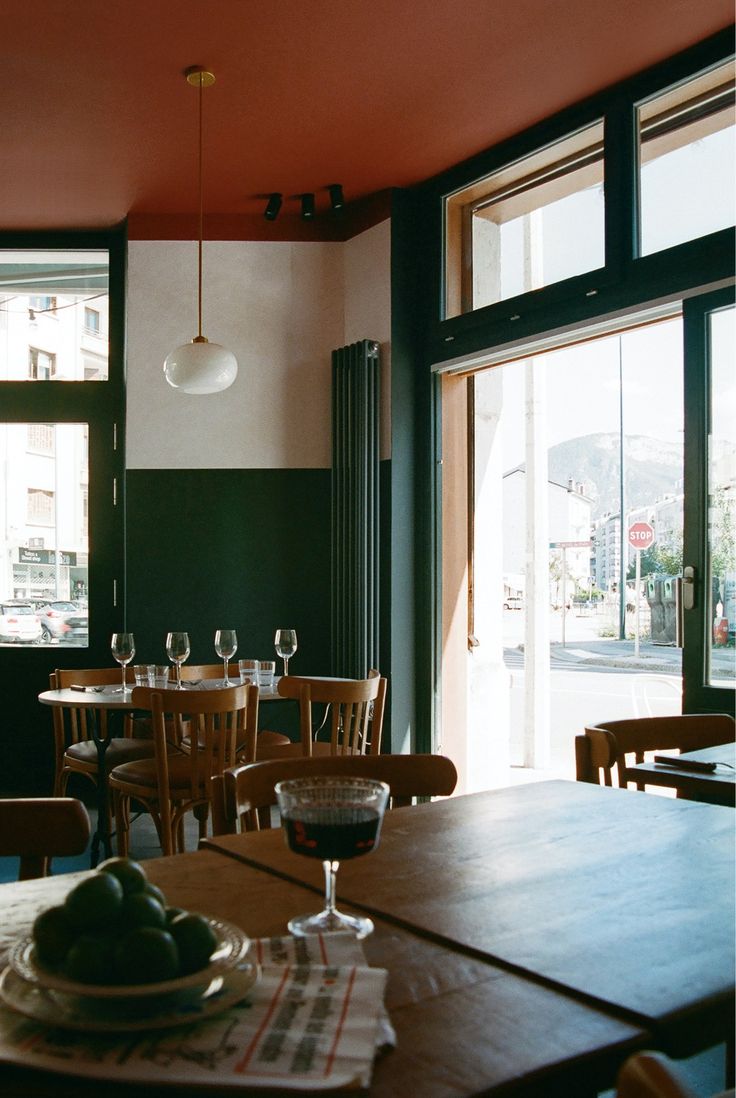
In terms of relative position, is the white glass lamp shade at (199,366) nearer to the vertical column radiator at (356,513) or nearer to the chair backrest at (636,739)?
the vertical column radiator at (356,513)

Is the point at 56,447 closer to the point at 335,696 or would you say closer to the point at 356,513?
the point at 356,513

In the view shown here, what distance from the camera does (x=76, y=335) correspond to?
584cm

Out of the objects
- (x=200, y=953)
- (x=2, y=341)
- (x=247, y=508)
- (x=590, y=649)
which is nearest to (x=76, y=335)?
(x=2, y=341)

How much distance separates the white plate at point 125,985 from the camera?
78 cm

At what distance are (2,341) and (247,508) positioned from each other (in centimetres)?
181

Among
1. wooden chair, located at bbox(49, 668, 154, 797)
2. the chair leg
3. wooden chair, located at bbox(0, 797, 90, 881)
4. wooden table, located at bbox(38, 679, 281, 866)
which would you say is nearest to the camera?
wooden chair, located at bbox(0, 797, 90, 881)

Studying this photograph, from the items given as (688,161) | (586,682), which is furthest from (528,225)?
(586,682)

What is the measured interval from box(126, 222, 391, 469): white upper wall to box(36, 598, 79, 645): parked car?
93 cm

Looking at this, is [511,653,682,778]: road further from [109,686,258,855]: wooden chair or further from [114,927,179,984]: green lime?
[114,927,179,984]: green lime

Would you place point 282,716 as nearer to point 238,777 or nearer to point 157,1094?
point 238,777

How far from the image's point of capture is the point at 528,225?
4887 millimetres

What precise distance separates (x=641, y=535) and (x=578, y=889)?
7.84m

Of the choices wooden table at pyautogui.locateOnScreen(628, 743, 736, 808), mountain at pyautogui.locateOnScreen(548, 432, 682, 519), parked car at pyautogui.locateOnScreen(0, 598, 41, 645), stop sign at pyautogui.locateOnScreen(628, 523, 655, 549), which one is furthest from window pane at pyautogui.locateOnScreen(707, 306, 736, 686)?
stop sign at pyautogui.locateOnScreen(628, 523, 655, 549)

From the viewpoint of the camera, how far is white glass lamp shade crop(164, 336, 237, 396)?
13.2 ft
